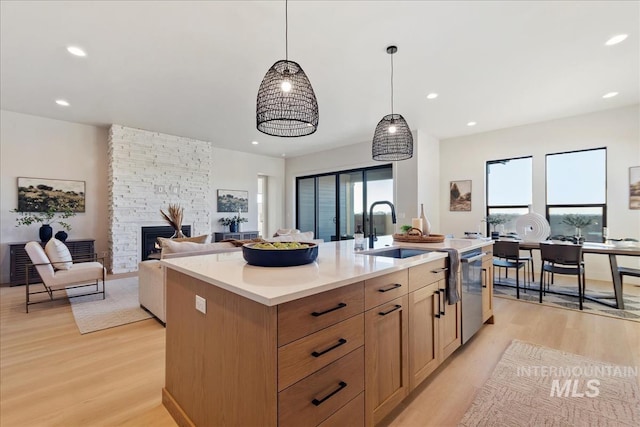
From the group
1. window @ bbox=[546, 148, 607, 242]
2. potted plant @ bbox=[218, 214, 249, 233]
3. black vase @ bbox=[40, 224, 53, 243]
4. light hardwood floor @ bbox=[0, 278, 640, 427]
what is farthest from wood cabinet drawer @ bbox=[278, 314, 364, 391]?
potted plant @ bbox=[218, 214, 249, 233]

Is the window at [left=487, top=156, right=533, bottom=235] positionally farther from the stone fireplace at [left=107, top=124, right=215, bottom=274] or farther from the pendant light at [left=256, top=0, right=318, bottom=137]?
the stone fireplace at [left=107, top=124, right=215, bottom=274]

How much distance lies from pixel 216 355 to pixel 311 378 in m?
0.49

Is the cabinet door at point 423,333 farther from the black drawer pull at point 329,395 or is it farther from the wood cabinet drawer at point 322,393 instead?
the black drawer pull at point 329,395

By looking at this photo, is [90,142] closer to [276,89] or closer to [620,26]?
[276,89]

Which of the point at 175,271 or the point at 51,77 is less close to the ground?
the point at 51,77

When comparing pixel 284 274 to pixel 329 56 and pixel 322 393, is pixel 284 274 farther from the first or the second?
pixel 329 56

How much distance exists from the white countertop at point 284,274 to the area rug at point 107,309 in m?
2.09

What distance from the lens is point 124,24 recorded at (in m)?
2.68

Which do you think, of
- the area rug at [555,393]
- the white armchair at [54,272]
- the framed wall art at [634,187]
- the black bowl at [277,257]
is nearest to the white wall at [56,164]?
the white armchair at [54,272]

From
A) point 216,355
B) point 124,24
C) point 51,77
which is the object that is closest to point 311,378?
point 216,355

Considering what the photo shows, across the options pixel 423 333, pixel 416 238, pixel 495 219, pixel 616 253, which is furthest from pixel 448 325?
pixel 495 219

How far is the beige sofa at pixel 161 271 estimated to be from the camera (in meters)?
3.04

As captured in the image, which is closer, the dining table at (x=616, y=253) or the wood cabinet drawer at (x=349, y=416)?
the wood cabinet drawer at (x=349, y=416)

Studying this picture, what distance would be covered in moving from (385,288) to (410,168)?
16.0 ft
